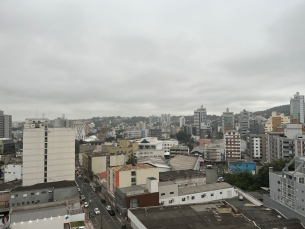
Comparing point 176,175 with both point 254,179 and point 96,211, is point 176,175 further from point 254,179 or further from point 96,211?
point 254,179

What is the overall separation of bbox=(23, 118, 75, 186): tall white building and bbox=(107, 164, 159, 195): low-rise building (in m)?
6.35

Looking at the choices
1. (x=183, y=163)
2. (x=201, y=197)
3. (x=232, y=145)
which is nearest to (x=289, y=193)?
(x=201, y=197)

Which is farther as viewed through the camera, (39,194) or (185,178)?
(185,178)

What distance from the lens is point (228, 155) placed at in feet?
169

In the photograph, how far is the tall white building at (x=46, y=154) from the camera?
89.6 ft

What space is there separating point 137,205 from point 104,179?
12.6 meters

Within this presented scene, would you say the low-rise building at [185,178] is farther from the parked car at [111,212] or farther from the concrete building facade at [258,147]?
the concrete building facade at [258,147]

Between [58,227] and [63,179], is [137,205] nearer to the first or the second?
[58,227]

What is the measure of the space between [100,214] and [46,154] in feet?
35.8

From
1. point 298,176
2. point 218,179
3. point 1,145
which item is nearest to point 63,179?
point 218,179

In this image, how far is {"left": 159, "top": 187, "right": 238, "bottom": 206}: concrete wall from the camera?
24.5 metres

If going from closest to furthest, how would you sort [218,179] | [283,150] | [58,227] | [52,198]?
[58,227] → [52,198] → [218,179] → [283,150]

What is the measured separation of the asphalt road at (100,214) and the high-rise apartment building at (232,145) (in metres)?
32.8

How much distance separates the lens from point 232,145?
2029 inches
